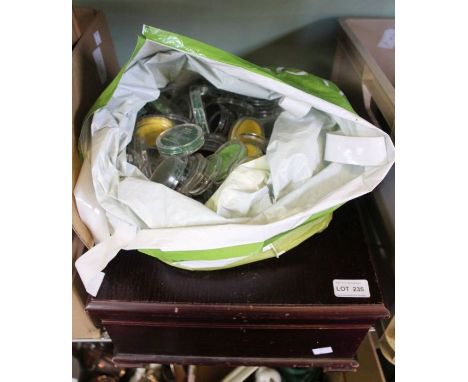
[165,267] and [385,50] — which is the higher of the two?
[385,50]

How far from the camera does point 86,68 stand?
25.0 inches

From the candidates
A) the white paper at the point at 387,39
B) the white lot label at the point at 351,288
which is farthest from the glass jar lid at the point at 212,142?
the white paper at the point at 387,39

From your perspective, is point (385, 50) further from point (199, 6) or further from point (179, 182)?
point (179, 182)

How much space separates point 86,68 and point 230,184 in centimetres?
33

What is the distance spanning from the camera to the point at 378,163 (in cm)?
52

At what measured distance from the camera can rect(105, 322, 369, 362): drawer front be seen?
604 millimetres

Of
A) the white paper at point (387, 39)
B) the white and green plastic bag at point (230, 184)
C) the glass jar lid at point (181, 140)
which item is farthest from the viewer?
the white paper at point (387, 39)

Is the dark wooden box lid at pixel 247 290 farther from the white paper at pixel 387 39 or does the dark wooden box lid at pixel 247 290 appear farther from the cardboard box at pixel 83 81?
the white paper at pixel 387 39

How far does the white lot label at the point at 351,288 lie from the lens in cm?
56

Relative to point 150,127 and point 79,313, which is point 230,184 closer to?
point 150,127

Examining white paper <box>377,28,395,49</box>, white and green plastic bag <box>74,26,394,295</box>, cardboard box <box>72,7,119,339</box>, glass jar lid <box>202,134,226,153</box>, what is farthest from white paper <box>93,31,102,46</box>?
white paper <box>377,28,395,49</box>

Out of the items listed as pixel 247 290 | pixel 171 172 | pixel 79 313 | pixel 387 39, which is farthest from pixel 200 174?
pixel 387 39
